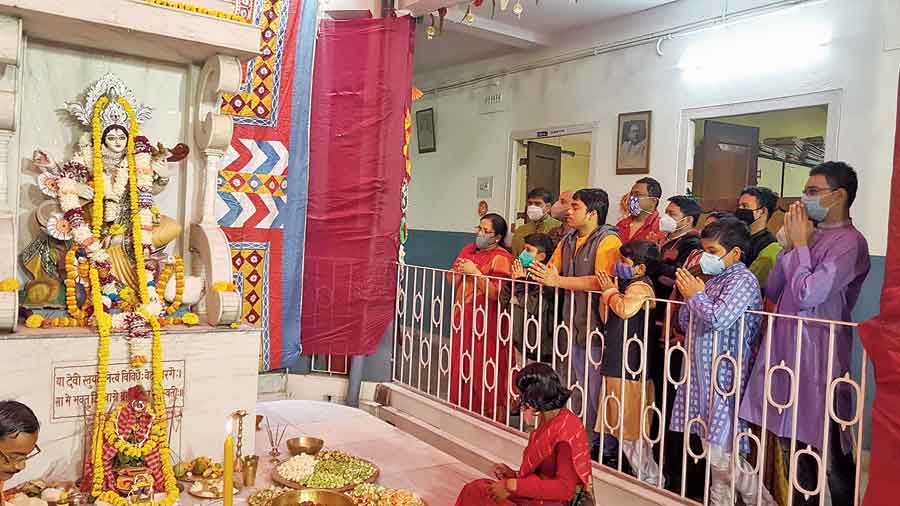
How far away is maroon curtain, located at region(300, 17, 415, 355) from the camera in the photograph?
5.12m

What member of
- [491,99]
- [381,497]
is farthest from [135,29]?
[491,99]

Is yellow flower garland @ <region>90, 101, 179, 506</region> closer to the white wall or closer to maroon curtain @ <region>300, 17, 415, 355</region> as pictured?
maroon curtain @ <region>300, 17, 415, 355</region>

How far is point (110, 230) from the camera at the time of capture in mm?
3559

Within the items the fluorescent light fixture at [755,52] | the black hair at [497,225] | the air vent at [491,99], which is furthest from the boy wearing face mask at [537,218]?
the air vent at [491,99]

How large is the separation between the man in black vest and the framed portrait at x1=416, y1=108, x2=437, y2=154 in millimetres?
5413

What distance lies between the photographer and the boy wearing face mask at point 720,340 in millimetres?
3201

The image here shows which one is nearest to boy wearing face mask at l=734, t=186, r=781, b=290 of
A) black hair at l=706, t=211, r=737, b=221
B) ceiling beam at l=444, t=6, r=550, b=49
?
black hair at l=706, t=211, r=737, b=221

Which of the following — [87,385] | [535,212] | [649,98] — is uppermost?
[649,98]

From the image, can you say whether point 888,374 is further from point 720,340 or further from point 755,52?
point 755,52

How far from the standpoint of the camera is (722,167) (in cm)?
605

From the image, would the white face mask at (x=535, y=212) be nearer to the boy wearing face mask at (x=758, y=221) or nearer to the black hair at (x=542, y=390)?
the boy wearing face mask at (x=758, y=221)

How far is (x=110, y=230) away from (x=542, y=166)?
5216mm

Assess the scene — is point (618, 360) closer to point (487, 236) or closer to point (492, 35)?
point (487, 236)

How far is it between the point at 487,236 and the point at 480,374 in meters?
0.92
